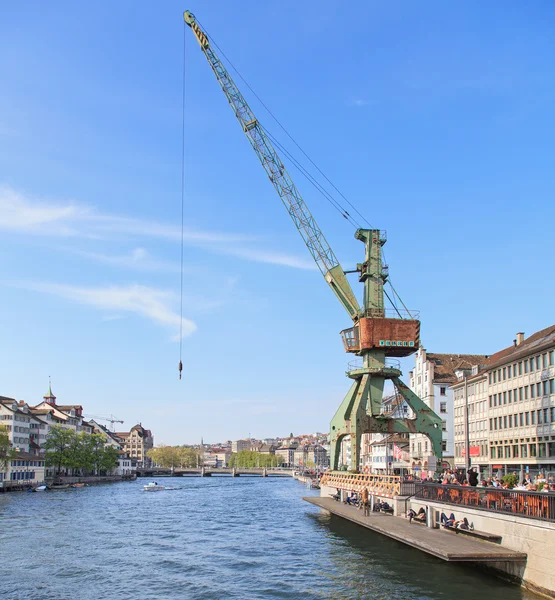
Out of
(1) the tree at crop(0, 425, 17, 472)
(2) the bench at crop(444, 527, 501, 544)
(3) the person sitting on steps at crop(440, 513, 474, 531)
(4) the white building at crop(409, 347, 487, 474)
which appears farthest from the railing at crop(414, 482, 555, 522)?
(1) the tree at crop(0, 425, 17, 472)

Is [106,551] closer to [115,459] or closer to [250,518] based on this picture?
[250,518]

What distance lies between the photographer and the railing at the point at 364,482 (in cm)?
4947

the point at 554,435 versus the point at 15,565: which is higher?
the point at 554,435

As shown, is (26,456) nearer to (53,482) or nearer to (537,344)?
(53,482)

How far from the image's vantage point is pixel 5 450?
11369 centimetres

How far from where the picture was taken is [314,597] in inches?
1125

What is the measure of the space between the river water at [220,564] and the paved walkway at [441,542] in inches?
50.4

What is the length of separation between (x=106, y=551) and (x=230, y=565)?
9762mm

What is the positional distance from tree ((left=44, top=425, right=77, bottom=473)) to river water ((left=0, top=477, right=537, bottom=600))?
86854 millimetres

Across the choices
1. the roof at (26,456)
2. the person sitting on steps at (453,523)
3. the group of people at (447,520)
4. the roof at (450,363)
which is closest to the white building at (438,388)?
the roof at (450,363)

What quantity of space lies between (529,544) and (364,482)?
30.4m

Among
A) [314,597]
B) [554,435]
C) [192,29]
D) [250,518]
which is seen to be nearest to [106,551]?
[314,597]

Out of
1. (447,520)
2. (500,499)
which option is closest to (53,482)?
(447,520)

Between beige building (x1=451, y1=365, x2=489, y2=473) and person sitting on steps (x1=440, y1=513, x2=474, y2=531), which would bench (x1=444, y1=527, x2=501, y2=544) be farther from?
beige building (x1=451, y1=365, x2=489, y2=473)
